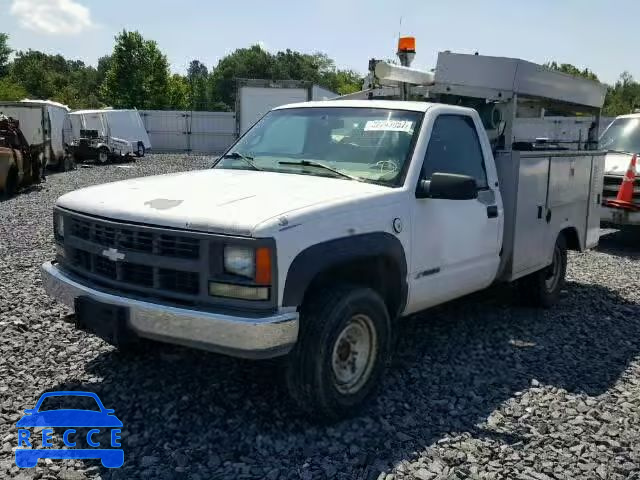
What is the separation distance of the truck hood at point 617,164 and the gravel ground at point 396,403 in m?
5.17

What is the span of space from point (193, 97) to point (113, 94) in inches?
1324

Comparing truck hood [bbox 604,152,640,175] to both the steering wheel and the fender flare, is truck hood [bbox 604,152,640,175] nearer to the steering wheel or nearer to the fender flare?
the steering wheel

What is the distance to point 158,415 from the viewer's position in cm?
388

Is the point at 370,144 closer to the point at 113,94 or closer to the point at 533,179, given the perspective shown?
the point at 533,179

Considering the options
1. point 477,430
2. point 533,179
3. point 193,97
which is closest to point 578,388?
point 477,430

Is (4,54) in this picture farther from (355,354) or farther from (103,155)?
(355,354)

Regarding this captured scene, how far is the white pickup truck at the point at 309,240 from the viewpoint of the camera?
133 inches

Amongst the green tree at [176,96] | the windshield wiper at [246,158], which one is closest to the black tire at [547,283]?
the windshield wiper at [246,158]

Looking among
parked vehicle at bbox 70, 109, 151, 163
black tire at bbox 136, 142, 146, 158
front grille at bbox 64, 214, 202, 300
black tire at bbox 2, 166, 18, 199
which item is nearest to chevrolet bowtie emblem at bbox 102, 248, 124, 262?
front grille at bbox 64, 214, 202, 300

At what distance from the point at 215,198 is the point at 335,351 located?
1.14 meters

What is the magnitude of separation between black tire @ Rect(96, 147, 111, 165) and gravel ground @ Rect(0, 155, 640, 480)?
2229 centimetres
